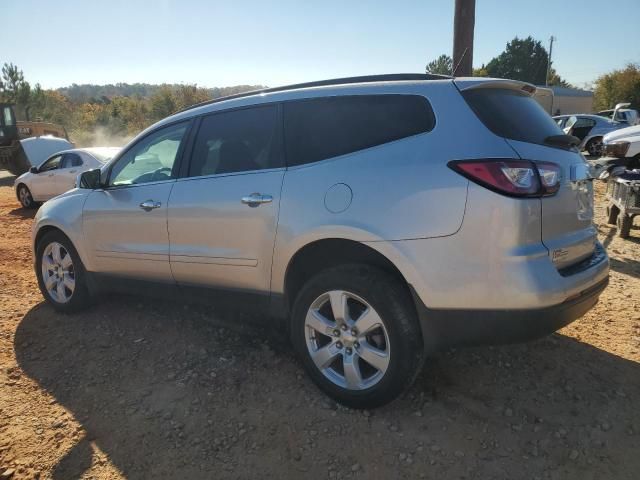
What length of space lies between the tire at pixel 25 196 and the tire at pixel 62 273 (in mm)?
8834

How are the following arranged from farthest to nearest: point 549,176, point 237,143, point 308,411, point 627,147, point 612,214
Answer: point 627,147
point 612,214
point 237,143
point 308,411
point 549,176

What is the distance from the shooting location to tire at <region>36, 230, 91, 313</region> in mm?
4336

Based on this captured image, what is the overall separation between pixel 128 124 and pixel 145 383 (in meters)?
47.1

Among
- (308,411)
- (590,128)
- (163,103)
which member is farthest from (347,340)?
(163,103)

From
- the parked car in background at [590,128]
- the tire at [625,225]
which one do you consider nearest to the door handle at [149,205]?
the tire at [625,225]

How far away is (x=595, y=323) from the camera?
3852mm

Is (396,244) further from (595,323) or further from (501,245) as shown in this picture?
(595,323)

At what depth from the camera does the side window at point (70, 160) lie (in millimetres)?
11039

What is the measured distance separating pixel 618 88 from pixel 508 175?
177 ft

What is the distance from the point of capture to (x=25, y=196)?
12.2m

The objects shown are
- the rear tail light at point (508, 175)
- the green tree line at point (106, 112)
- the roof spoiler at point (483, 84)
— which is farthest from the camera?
the green tree line at point (106, 112)

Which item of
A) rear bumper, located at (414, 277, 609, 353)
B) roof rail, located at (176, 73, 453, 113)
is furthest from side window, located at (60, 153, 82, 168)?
rear bumper, located at (414, 277, 609, 353)

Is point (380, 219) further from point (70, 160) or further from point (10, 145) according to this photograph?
point (10, 145)

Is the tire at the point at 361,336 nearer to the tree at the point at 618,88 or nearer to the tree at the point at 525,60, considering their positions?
the tree at the point at 618,88
